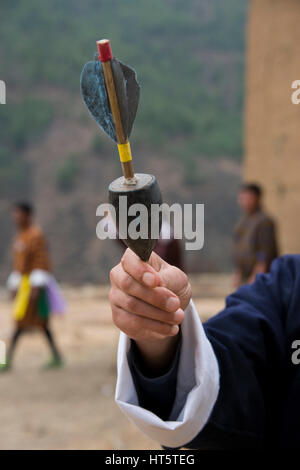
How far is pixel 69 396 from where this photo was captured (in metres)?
5.43

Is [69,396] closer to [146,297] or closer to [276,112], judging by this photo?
[276,112]

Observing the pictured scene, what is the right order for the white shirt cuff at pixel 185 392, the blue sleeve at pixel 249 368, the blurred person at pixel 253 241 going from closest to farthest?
the white shirt cuff at pixel 185 392 < the blue sleeve at pixel 249 368 < the blurred person at pixel 253 241

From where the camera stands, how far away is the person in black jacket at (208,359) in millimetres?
1054

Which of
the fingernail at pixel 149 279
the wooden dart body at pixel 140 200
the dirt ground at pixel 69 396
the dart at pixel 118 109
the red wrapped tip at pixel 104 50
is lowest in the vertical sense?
the dirt ground at pixel 69 396

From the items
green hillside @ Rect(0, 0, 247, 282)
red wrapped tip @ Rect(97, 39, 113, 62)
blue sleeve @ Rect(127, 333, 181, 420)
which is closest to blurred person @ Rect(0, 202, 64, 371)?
blue sleeve @ Rect(127, 333, 181, 420)

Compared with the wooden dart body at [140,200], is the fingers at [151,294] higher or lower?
lower

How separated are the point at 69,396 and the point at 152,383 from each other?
14.3ft

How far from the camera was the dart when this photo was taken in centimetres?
86

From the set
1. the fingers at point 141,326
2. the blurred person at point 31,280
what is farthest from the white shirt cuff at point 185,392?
the blurred person at point 31,280

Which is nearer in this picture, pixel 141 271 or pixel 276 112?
pixel 141 271

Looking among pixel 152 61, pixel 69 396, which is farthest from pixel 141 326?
pixel 152 61

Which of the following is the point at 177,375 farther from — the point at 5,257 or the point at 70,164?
the point at 70,164

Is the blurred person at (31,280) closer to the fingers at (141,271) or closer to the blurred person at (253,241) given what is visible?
the blurred person at (253,241)

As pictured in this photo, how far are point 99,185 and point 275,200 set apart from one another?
2242 cm
